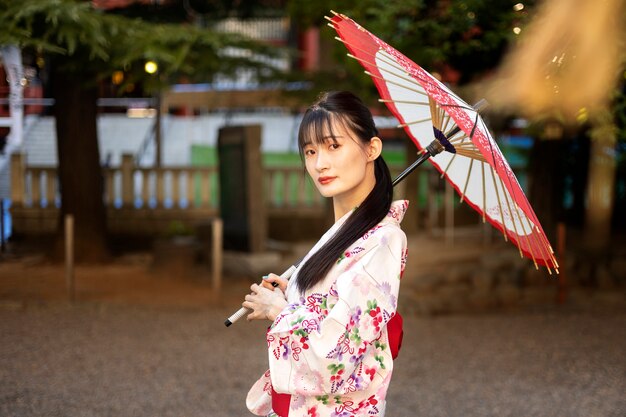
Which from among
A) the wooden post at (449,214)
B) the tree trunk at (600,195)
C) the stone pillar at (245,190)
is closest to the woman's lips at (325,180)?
the stone pillar at (245,190)

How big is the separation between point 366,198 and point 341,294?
373 millimetres

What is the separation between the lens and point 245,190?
11039 mm

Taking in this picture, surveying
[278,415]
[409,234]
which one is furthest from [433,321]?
[278,415]

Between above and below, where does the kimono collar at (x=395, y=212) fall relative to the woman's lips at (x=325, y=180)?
below

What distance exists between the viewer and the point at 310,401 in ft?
7.89

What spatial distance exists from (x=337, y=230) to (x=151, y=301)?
7253 mm

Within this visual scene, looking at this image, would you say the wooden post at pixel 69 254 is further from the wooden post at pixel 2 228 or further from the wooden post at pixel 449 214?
the wooden post at pixel 449 214

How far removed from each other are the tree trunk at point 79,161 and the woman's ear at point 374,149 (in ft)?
30.3

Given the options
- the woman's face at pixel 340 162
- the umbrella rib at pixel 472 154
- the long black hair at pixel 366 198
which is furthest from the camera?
the umbrella rib at pixel 472 154

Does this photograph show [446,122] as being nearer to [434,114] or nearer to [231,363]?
[434,114]

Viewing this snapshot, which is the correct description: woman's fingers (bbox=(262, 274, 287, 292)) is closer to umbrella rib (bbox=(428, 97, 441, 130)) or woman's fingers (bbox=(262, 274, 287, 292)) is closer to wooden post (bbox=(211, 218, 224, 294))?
umbrella rib (bbox=(428, 97, 441, 130))

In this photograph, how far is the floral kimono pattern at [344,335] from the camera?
2.29 meters

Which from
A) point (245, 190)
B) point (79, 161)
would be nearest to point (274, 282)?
point (245, 190)

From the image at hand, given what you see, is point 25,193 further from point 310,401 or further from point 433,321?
point 310,401
